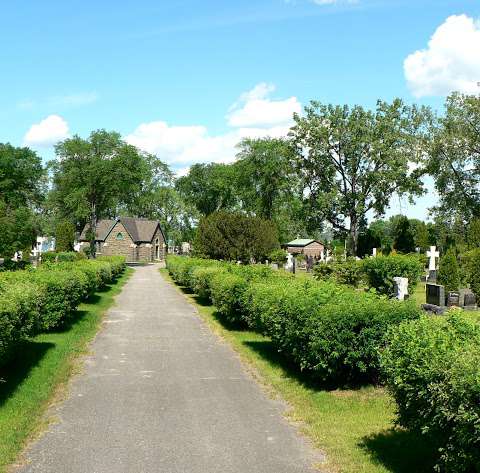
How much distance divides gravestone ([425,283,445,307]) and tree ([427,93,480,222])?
1037 inches

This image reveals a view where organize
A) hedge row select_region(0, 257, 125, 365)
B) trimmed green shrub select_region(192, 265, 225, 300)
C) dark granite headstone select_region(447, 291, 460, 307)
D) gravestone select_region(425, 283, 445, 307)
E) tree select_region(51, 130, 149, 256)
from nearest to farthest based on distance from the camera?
hedge row select_region(0, 257, 125, 365), gravestone select_region(425, 283, 445, 307), trimmed green shrub select_region(192, 265, 225, 300), dark granite headstone select_region(447, 291, 460, 307), tree select_region(51, 130, 149, 256)

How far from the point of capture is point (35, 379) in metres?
10.6

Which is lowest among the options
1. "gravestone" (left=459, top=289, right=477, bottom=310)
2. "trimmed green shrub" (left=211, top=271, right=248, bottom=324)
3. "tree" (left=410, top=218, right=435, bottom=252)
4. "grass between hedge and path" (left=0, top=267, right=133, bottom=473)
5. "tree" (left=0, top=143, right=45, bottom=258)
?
"grass between hedge and path" (left=0, top=267, right=133, bottom=473)

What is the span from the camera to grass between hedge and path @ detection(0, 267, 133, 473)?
7562 millimetres

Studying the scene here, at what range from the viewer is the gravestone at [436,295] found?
2198cm

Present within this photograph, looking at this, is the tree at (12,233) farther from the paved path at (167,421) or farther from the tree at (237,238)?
the paved path at (167,421)

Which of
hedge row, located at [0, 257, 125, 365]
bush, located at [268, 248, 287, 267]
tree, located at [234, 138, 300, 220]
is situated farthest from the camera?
tree, located at [234, 138, 300, 220]

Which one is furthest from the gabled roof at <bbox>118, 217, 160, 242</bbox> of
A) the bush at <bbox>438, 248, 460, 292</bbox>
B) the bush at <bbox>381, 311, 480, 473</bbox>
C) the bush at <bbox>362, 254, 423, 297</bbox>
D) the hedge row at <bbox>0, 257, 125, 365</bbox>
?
the bush at <bbox>381, 311, 480, 473</bbox>

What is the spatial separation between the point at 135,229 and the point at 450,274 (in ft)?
208

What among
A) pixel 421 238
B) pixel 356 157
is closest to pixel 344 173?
pixel 356 157

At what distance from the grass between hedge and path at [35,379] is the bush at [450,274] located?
16485 mm

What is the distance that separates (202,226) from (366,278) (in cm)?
952

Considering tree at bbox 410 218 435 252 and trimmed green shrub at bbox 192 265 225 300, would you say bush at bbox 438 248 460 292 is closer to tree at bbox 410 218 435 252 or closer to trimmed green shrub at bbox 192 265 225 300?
trimmed green shrub at bbox 192 265 225 300

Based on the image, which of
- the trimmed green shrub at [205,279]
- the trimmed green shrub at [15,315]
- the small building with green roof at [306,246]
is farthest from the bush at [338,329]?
the small building with green roof at [306,246]
